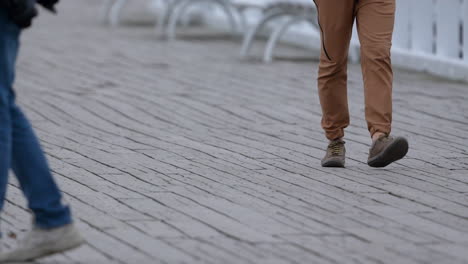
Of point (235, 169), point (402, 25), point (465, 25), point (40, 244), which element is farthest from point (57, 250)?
point (402, 25)

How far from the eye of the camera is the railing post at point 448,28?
9906 mm

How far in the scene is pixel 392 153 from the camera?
5.84 meters

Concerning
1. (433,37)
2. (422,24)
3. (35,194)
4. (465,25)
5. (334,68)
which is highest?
(35,194)

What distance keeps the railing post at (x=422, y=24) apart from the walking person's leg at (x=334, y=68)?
447 cm

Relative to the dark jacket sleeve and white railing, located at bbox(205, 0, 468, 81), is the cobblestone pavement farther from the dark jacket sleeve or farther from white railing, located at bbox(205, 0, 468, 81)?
the dark jacket sleeve

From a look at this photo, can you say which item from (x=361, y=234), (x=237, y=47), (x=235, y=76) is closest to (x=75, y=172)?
(x=361, y=234)

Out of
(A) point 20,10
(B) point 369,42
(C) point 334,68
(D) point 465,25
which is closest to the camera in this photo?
(A) point 20,10

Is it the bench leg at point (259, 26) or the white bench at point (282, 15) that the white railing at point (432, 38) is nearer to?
the white bench at point (282, 15)

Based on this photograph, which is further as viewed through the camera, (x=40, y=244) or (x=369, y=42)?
(x=369, y=42)

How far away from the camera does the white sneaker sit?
4070 mm

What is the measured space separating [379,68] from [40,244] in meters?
2.37

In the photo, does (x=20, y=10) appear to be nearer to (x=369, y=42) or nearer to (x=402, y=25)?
(x=369, y=42)

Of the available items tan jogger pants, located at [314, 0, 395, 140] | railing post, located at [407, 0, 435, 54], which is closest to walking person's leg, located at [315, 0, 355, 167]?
tan jogger pants, located at [314, 0, 395, 140]

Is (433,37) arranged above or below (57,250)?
below
